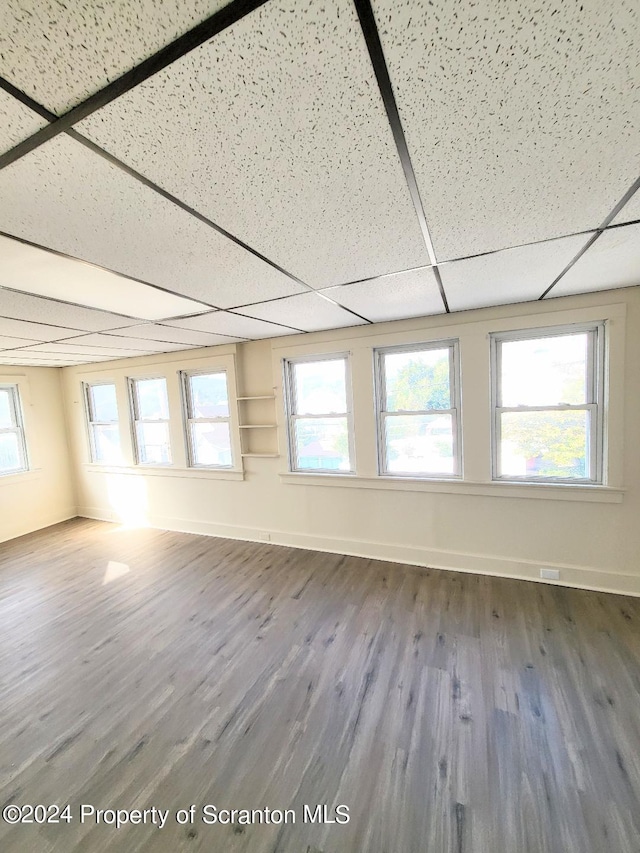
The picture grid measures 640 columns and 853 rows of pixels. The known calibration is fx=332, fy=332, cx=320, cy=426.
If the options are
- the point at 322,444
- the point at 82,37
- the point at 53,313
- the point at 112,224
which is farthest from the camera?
the point at 322,444

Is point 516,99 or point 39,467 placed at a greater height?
point 516,99

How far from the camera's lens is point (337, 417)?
139 inches

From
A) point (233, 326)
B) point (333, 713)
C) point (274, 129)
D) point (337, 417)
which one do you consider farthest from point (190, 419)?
point (274, 129)

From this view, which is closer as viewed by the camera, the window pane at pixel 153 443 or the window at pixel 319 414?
the window at pixel 319 414

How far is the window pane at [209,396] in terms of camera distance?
403 cm

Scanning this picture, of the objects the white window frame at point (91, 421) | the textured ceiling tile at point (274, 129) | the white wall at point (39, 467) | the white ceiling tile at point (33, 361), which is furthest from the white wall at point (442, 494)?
the textured ceiling tile at point (274, 129)

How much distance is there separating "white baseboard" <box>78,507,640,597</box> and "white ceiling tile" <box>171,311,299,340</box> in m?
2.22

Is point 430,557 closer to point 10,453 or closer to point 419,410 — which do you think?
point 419,410

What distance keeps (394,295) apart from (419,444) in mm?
1519

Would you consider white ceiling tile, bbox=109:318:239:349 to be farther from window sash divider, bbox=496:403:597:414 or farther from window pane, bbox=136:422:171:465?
window sash divider, bbox=496:403:597:414

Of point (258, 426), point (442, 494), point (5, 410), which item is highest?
point (5, 410)

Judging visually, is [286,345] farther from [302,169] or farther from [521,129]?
[521,129]

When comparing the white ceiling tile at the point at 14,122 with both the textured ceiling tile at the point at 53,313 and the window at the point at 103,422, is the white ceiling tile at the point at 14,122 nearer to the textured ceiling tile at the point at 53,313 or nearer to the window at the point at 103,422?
the textured ceiling tile at the point at 53,313

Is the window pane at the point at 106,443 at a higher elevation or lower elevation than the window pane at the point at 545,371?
lower
